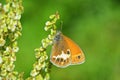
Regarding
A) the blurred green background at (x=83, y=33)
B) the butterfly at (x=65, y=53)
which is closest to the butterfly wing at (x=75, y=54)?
the butterfly at (x=65, y=53)

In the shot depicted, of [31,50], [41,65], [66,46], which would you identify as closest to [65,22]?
[31,50]

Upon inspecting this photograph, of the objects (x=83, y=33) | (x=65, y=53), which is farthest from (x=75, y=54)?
(x=83, y=33)

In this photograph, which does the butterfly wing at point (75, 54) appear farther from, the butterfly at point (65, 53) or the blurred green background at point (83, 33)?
the blurred green background at point (83, 33)

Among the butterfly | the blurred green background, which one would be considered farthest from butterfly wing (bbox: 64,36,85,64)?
the blurred green background

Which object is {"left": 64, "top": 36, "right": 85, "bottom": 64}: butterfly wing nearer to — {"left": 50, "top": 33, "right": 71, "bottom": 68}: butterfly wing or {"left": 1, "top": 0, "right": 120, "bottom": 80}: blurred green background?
{"left": 50, "top": 33, "right": 71, "bottom": 68}: butterfly wing

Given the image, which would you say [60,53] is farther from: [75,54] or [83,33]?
[83,33]

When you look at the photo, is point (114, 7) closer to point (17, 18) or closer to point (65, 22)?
point (65, 22)
